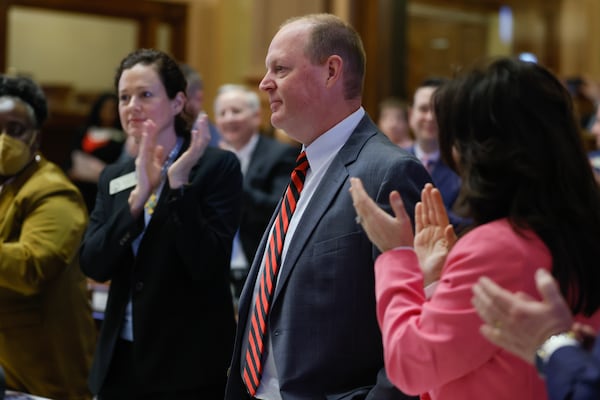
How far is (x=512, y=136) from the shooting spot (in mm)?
1558

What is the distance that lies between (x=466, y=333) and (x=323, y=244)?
55 centimetres

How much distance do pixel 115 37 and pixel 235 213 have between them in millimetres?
7368

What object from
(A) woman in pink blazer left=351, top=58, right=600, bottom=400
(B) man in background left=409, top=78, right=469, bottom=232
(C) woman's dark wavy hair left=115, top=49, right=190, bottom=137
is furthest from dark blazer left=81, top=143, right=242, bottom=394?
(B) man in background left=409, top=78, right=469, bottom=232

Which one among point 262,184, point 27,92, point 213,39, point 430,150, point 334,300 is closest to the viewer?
point 334,300

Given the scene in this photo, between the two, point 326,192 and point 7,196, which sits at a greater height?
point 326,192

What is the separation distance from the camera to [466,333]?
1.53 m

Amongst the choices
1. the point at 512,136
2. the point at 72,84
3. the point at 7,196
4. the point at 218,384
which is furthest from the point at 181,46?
the point at 512,136

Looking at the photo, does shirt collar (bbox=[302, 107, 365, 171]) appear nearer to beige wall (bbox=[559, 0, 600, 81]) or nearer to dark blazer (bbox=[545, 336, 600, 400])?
dark blazer (bbox=[545, 336, 600, 400])

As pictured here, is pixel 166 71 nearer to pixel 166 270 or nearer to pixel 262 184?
pixel 166 270

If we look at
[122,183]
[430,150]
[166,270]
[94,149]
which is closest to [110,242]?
[166,270]

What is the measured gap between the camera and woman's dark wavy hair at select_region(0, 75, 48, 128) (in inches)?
124

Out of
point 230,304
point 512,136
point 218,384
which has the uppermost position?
point 512,136

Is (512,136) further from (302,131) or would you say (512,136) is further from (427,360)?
(302,131)

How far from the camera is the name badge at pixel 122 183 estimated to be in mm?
2801
